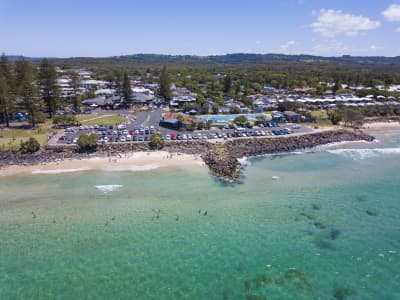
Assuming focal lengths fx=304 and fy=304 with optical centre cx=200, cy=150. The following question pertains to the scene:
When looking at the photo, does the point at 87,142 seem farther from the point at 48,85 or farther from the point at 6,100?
the point at 48,85

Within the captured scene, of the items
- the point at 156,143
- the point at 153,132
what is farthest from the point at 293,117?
the point at 156,143

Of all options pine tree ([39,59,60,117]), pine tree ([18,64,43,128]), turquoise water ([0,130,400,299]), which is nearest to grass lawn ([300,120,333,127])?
turquoise water ([0,130,400,299])

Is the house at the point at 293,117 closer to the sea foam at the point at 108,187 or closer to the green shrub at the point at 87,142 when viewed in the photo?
the green shrub at the point at 87,142

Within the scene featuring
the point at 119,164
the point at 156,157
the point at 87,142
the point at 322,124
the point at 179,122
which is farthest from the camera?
the point at 322,124

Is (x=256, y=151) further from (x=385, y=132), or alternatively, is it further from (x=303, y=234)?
(x=385, y=132)

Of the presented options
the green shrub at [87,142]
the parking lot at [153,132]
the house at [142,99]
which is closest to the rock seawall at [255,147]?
the parking lot at [153,132]

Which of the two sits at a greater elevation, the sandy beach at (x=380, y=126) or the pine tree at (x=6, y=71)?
the pine tree at (x=6, y=71)
